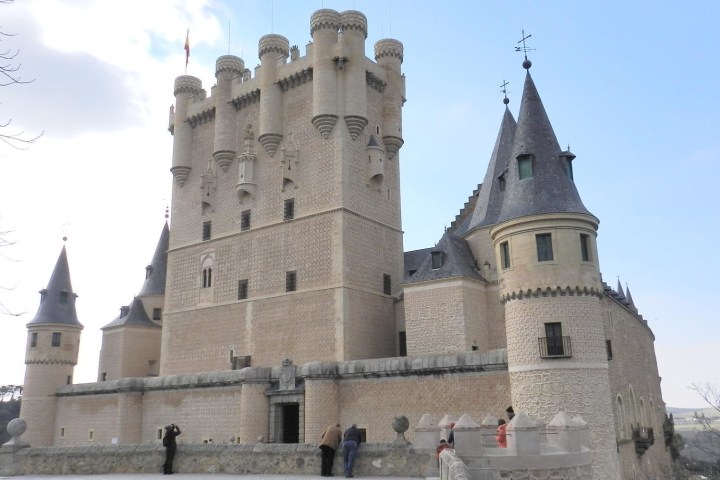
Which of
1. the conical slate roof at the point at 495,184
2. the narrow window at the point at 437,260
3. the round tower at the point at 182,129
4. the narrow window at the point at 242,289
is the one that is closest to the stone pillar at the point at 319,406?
the narrow window at the point at 437,260

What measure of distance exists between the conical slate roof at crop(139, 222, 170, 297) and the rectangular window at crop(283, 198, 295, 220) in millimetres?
11679

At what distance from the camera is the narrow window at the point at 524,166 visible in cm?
1916

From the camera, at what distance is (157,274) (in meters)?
36.8

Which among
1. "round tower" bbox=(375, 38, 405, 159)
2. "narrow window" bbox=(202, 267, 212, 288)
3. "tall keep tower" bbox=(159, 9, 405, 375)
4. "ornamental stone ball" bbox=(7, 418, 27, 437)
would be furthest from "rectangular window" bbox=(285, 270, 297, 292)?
"ornamental stone ball" bbox=(7, 418, 27, 437)

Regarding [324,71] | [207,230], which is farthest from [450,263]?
[207,230]

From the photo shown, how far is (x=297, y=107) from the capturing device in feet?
95.7

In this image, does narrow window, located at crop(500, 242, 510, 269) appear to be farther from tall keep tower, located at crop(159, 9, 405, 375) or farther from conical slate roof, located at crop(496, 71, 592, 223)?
tall keep tower, located at crop(159, 9, 405, 375)

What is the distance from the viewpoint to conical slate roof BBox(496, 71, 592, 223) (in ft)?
59.7

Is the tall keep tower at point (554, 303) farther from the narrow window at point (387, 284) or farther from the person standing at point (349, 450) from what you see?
the narrow window at point (387, 284)

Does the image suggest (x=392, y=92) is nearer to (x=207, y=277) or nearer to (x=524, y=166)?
(x=524, y=166)

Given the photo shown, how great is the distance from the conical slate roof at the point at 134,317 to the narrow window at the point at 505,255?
74.9 feet

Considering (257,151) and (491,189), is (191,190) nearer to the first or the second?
(257,151)

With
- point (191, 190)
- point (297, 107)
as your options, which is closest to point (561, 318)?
point (297, 107)

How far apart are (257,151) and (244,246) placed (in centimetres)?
463
